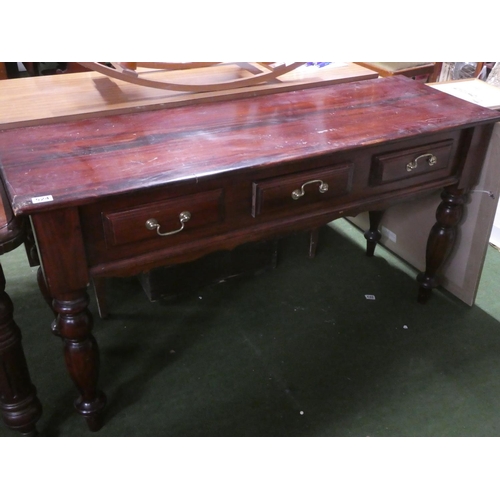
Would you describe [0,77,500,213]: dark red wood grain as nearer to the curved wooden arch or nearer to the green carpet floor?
the curved wooden arch

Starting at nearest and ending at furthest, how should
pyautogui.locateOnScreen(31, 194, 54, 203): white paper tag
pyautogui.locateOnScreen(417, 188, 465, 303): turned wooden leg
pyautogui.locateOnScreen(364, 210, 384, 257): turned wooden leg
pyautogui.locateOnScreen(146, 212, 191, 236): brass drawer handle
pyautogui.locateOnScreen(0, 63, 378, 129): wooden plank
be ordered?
pyautogui.locateOnScreen(31, 194, 54, 203): white paper tag, pyautogui.locateOnScreen(146, 212, 191, 236): brass drawer handle, pyautogui.locateOnScreen(0, 63, 378, 129): wooden plank, pyautogui.locateOnScreen(417, 188, 465, 303): turned wooden leg, pyautogui.locateOnScreen(364, 210, 384, 257): turned wooden leg

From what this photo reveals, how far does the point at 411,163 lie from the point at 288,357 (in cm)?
61

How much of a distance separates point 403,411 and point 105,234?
0.86 m

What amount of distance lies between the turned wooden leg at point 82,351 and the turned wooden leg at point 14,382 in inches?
3.7

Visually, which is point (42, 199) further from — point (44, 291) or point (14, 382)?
point (44, 291)

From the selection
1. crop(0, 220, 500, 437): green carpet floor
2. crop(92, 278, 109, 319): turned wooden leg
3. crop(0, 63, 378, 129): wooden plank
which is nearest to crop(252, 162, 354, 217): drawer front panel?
crop(0, 63, 378, 129): wooden plank

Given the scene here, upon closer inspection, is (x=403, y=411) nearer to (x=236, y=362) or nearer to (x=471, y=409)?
(x=471, y=409)

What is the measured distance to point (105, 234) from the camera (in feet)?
3.26

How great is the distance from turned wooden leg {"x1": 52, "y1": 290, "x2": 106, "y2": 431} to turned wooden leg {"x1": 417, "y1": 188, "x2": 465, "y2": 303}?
3.27ft

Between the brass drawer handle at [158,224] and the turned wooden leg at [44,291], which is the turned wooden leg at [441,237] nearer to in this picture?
the brass drawer handle at [158,224]

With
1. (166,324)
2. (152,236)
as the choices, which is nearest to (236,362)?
(166,324)

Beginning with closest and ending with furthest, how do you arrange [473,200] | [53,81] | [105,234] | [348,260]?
[105,234]
[53,81]
[473,200]
[348,260]

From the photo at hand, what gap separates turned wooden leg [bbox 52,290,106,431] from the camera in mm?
1068

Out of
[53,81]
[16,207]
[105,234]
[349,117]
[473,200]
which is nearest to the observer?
[16,207]
